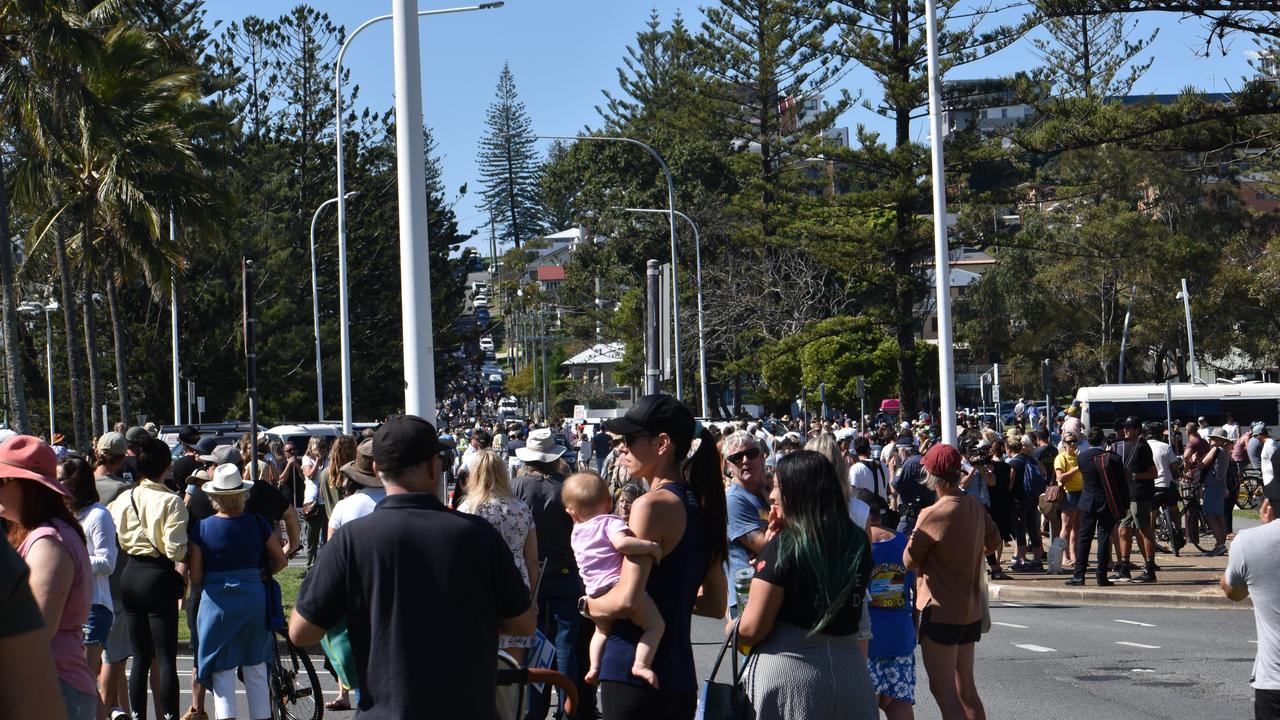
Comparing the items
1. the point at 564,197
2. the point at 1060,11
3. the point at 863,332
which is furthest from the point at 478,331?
the point at 1060,11

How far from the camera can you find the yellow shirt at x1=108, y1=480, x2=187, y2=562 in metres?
8.12

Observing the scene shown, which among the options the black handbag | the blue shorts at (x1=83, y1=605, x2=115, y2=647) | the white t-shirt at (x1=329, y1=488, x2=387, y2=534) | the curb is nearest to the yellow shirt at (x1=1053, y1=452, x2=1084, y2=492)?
the curb

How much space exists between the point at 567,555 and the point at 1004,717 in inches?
114

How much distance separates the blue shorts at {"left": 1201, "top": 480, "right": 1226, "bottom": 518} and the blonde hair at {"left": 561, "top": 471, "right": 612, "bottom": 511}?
16402mm

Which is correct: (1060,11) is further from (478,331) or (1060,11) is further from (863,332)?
(478,331)

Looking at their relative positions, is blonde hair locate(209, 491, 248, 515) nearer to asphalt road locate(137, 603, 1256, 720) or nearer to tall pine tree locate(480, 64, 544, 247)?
asphalt road locate(137, 603, 1256, 720)

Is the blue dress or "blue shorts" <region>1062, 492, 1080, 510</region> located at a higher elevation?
the blue dress

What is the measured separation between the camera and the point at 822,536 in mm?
5109

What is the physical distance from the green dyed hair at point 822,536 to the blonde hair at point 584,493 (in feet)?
5.86

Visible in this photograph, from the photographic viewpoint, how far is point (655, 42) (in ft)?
253

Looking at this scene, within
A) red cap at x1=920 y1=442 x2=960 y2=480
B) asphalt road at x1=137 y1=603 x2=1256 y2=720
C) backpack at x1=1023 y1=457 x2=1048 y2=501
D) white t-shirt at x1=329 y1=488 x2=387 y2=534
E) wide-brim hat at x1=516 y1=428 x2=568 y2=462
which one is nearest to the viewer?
red cap at x1=920 y1=442 x2=960 y2=480

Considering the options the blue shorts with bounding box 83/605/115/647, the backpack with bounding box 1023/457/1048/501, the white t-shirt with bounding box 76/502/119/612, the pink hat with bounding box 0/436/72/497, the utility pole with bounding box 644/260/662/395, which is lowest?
the backpack with bounding box 1023/457/1048/501

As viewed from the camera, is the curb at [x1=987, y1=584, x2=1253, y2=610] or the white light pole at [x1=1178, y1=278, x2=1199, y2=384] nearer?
the curb at [x1=987, y1=584, x2=1253, y2=610]

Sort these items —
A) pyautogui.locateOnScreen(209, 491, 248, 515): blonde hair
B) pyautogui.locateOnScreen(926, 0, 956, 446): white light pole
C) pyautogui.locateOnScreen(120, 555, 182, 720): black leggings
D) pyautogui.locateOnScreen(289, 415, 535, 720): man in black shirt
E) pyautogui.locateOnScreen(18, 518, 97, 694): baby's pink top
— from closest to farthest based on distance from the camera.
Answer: pyautogui.locateOnScreen(289, 415, 535, 720): man in black shirt, pyautogui.locateOnScreen(18, 518, 97, 694): baby's pink top, pyautogui.locateOnScreen(209, 491, 248, 515): blonde hair, pyautogui.locateOnScreen(120, 555, 182, 720): black leggings, pyautogui.locateOnScreen(926, 0, 956, 446): white light pole
